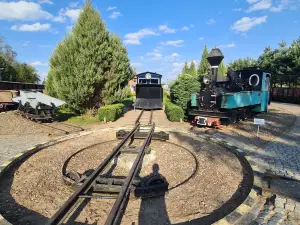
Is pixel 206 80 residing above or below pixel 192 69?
below

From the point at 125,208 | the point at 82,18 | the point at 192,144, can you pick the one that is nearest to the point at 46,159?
the point at 125,208

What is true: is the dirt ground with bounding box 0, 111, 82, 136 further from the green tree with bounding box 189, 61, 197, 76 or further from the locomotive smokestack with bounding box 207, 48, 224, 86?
the green tree with bounding box 189, 61, 197, 76

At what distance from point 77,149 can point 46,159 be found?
1.22 meters

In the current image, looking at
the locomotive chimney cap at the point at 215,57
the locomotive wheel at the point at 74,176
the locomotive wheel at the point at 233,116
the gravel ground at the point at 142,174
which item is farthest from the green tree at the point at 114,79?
the locomotive wheel at the point at 74,176

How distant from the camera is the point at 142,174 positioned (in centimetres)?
573

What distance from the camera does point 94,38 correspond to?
1406 cm

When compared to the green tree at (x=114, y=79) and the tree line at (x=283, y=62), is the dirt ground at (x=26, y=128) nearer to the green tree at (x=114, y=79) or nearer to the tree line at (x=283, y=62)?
the green tree at (x=114, y=79)

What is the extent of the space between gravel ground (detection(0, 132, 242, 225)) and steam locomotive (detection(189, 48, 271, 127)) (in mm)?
3093

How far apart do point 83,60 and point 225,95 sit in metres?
8.92

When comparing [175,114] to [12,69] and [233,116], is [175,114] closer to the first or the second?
[233,116]

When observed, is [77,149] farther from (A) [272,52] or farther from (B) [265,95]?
(A) [272,52]

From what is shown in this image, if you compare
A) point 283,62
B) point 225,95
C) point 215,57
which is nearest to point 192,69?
point 283,62

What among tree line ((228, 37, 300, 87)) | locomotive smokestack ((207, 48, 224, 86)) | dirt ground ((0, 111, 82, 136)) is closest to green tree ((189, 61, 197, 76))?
tree line ((228, 37, 300, 87))

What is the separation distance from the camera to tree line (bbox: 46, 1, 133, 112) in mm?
13742
